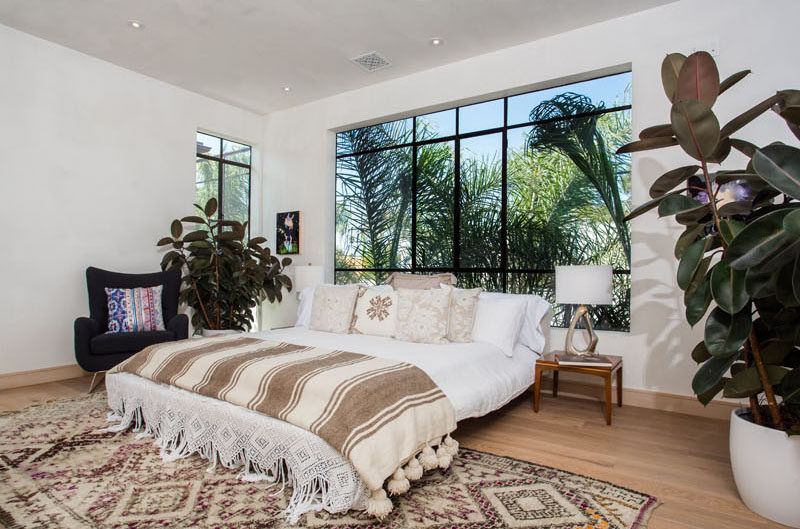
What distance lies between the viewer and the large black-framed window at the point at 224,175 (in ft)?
18.2

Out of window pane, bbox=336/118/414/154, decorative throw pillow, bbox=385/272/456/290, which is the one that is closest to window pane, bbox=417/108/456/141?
window pane, bbox=336/118/414/154

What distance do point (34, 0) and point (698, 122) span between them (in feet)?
14.9

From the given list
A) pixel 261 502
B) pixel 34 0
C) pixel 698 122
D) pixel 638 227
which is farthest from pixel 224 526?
pixel 34 0

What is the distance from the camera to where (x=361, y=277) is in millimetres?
5293

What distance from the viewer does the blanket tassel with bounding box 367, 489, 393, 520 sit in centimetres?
176

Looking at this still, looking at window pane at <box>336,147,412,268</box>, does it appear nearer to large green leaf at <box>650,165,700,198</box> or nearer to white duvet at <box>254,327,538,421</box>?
white duvet at <box>254,327,538,421</box>

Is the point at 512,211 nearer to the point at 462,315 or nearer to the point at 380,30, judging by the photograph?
the point at 462,315

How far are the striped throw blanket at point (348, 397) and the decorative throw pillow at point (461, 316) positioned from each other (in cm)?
82

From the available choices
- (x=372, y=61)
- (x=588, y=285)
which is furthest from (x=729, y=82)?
(x=372, y=61)

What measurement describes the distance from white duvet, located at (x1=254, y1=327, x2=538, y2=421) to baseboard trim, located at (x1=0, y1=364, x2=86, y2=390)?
2186mm

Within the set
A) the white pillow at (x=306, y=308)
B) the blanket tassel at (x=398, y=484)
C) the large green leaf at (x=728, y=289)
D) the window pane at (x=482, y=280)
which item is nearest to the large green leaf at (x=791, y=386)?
the large green leaf at (x=728, y=289)

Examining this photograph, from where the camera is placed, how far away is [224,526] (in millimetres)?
1766

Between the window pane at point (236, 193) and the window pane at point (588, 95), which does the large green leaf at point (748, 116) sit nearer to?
the window pane at point (588, 95)

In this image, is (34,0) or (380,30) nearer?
(34,0)
